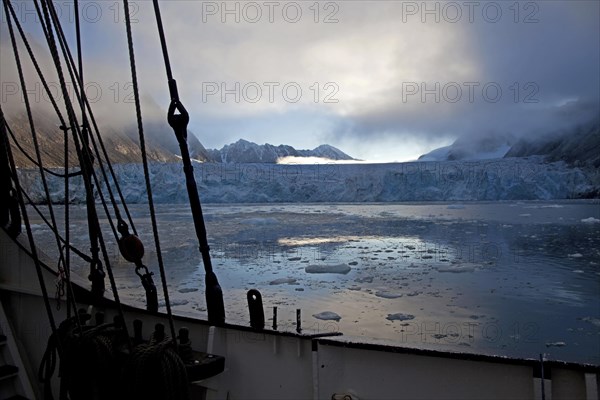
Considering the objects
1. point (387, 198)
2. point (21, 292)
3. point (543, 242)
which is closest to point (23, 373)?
point (21, 292)

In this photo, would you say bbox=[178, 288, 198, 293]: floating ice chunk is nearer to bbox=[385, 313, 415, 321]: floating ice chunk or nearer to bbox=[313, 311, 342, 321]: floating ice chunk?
bbox=[313, 311, 342, 321]: floating ice chunk

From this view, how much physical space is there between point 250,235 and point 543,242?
25.4 ft

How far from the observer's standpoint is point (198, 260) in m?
8.14

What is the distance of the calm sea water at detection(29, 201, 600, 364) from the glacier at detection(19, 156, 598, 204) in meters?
17.2

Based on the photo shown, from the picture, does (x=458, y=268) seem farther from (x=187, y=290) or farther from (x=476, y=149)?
(x=476, y=149)

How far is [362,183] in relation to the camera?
1228 inches

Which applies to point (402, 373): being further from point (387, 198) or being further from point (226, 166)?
point (226, 166)

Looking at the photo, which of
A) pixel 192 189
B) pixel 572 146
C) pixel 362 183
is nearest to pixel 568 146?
pixel 572 146

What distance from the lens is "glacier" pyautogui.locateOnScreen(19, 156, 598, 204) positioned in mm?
27938

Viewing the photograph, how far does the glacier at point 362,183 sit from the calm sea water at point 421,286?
17.2 m

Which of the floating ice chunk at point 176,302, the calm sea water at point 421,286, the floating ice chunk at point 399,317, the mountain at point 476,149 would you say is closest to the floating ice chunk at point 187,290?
the calm sea water at point 421,286

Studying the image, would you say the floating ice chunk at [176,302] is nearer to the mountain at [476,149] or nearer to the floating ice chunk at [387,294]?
the floating ice chunk at [387,294]

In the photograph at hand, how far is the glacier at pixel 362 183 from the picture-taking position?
91.7ft

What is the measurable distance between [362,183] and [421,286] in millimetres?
25710
